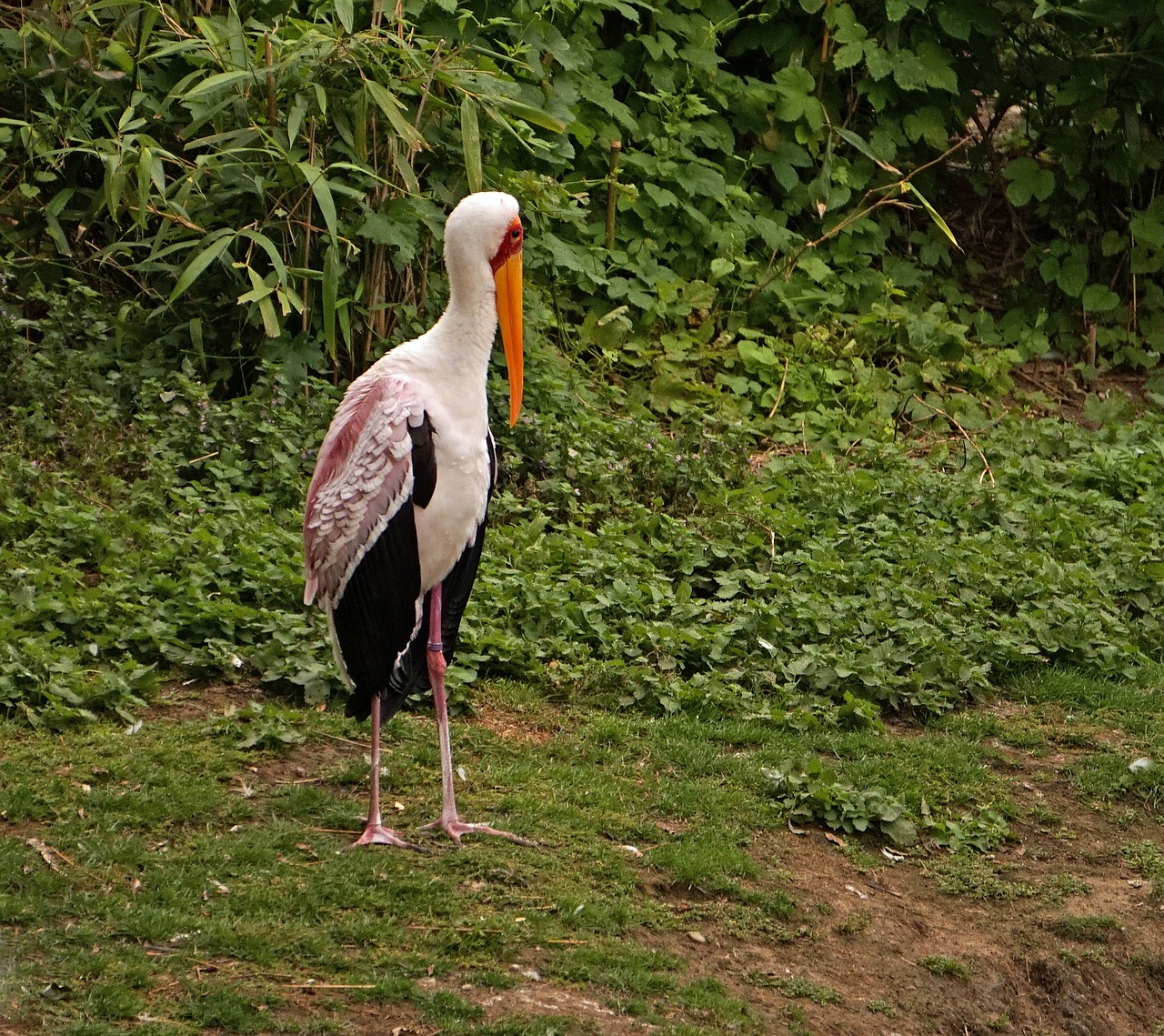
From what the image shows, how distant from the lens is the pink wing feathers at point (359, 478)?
4000mm

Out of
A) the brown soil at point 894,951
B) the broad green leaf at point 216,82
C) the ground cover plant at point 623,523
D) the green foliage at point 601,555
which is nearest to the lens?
the brown soil at point 894,951

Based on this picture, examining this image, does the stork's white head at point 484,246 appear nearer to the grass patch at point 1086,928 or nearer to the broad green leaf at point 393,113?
the broad green leaf at point 393,113

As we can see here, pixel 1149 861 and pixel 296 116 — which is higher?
pixel 296 116

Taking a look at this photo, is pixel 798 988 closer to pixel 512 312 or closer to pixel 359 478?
pixel 359 478

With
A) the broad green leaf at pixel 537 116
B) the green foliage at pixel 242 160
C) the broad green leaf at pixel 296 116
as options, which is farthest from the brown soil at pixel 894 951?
the broad green leaf at pixel 537 116

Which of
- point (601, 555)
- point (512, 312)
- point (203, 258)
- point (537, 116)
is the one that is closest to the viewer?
point (512, 312)

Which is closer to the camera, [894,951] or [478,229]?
[894,951]

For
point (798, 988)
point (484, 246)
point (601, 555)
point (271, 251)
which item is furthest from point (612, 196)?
point (798, 988)

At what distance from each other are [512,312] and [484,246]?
0.76 feet

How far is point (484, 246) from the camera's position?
163 inches

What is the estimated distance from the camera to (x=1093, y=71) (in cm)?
881

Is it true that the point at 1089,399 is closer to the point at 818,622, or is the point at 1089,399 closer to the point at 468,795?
the point at 818,622

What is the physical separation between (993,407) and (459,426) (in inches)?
190

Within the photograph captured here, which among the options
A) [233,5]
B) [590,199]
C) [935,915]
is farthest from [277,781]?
[590,199]
